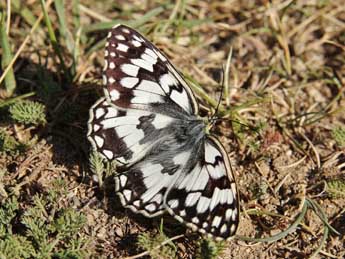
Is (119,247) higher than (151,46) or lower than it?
lower

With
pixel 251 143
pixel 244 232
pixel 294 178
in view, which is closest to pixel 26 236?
pixel 244 232

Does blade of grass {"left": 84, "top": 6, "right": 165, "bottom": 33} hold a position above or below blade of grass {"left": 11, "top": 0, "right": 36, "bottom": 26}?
below

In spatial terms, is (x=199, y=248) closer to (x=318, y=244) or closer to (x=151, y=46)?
(x=318, y=244)

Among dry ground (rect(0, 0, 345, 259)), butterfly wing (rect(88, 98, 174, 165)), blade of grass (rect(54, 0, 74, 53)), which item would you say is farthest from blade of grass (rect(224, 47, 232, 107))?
blade of grass (rect(54, 0, 74, 53))

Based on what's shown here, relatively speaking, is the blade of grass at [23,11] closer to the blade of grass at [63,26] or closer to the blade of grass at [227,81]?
→ the blade of grass at [63,26]

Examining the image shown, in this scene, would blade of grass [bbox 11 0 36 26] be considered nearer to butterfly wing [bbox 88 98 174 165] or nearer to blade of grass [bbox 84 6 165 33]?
blade of grass [bbox 84 6 165 33]

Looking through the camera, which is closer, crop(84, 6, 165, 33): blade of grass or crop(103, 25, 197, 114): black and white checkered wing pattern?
crop(103, 25, 197, 114): black and white checkered wing pattern

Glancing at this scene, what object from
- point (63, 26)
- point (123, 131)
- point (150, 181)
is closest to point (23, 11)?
point (63, 26)

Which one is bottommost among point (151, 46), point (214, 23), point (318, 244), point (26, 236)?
point (318, 244)
